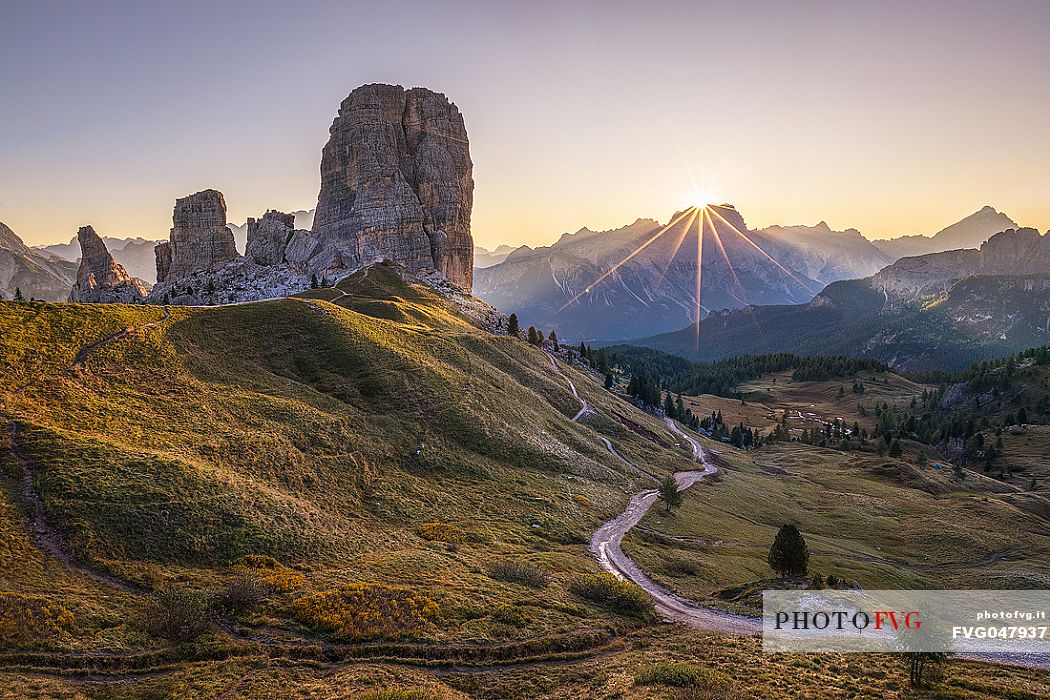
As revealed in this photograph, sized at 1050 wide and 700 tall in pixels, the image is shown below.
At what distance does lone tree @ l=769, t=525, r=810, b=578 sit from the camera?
4288cm

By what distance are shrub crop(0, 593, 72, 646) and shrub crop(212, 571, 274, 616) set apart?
6.75 meters

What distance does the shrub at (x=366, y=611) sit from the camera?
2861 centimetres

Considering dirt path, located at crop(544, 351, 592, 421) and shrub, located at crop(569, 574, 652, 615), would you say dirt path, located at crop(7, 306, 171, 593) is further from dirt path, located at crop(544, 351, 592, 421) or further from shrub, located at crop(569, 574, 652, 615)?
dirt path, located at crop(544, 351, 592, 421)

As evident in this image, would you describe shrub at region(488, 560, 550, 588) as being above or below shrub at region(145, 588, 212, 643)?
below

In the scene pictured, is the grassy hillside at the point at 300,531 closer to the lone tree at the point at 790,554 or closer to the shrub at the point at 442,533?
the shrub at the point at 442,533

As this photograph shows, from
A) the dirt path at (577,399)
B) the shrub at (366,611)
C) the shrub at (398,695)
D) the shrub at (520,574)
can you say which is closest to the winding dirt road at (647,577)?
the shrub at (520,574)

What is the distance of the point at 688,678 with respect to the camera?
2473 cm

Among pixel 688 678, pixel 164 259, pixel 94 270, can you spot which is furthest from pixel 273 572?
pixel 94 270

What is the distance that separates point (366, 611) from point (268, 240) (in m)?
175

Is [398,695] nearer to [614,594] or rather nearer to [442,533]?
[614,594]

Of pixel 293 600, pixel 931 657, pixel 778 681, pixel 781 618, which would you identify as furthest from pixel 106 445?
pixel 931 657

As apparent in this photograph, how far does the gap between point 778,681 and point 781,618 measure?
470 inches

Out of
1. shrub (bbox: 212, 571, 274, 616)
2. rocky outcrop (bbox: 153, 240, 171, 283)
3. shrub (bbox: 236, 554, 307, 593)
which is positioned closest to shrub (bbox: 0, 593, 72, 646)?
shrub (bbox: 212, 571, 274, 616)

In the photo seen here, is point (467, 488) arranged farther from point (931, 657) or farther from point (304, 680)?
point (931, 657)
